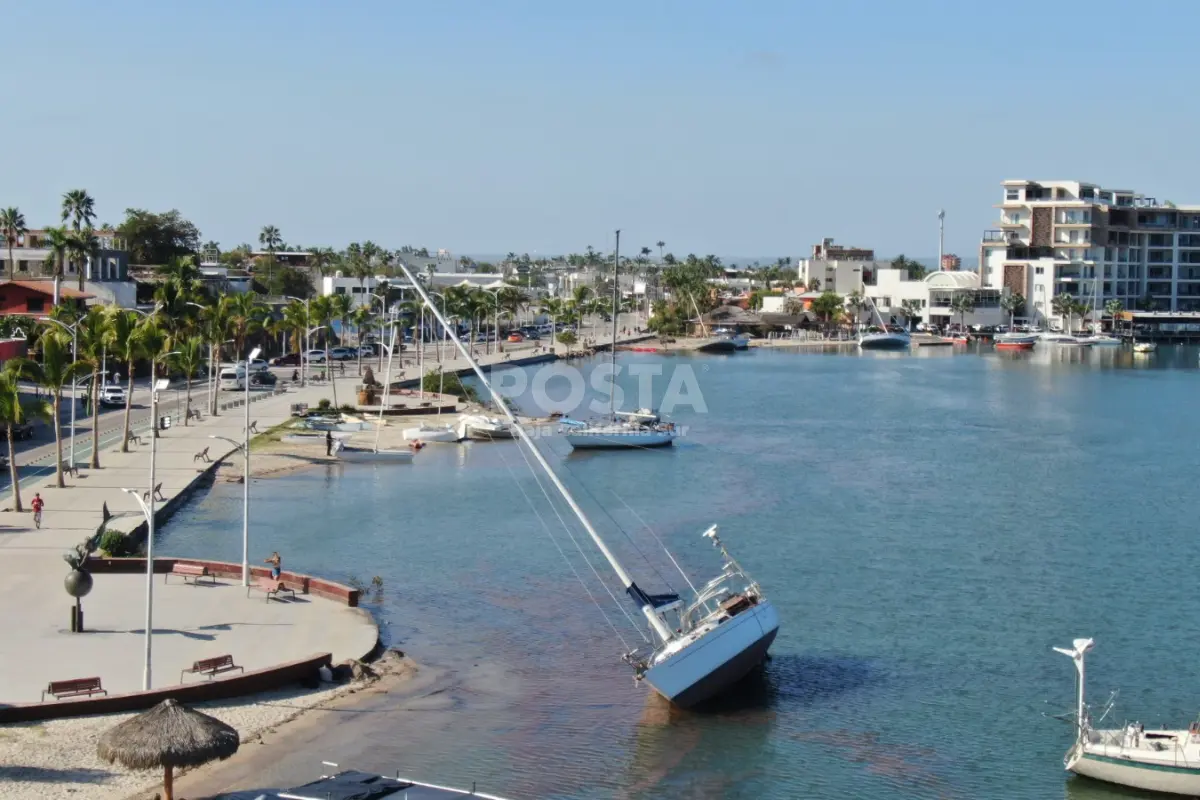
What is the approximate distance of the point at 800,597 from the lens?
46.0 metres

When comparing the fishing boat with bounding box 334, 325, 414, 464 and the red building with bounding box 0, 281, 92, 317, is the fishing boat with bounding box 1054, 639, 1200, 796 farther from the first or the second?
the red building with bounding box 0, 281, 92, 317

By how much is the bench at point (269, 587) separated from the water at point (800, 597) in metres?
3.12

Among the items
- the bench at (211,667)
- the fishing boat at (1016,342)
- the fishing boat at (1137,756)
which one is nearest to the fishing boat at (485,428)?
the bench at (211,667)

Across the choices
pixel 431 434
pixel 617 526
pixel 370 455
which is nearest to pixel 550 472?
pixel 617 526

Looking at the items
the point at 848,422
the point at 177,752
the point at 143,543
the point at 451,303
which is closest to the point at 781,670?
the point at 177,752

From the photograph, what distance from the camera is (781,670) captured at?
37719mm

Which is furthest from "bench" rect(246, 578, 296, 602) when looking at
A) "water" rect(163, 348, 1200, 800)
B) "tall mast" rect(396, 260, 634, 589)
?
"tall mast" rect(396, 260, 634, 589)

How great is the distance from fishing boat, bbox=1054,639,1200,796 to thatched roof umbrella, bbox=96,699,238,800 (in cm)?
1625

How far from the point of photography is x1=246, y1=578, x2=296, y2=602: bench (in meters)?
40.2

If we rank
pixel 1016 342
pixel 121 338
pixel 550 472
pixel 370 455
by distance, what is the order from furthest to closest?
pixel 1016 342
pixel 370 455
pixel 121 338
pixel 550 472

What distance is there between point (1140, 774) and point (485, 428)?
58355 millimetres

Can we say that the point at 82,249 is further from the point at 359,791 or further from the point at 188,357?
the point at 359,791

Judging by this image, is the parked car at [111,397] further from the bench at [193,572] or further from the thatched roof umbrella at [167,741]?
the thatched roof umbrella at [167,741]

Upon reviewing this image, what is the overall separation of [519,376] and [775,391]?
2350cm
